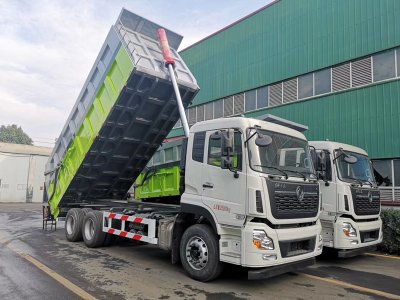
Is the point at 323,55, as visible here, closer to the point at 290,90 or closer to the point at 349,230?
the point at 290,90

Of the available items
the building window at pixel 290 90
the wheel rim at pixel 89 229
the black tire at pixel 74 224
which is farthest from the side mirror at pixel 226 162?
the building window at pixel 290 90

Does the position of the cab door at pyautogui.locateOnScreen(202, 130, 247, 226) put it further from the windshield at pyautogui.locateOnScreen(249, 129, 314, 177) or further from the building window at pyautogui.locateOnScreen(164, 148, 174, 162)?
the building window at pyautogui.locateOnScreen(164, 148, 174, 162)

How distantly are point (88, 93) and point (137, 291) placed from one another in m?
5.55

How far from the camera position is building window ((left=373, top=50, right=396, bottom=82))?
12.0 meters

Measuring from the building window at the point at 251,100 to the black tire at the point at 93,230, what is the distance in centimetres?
1040

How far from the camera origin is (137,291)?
5234 mm

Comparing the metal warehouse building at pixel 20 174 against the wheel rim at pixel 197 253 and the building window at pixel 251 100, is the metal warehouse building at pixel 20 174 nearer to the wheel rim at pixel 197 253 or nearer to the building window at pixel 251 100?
the building window at pixel 251 100

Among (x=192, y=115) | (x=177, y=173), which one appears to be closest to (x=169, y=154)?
(x=177, y=173)

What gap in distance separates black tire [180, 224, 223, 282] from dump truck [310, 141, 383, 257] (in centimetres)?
293

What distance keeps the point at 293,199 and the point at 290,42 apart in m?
11.6

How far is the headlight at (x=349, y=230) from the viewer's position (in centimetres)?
724

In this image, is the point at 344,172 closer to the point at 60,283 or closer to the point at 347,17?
the point at 60,283

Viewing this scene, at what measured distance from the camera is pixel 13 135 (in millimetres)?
71000

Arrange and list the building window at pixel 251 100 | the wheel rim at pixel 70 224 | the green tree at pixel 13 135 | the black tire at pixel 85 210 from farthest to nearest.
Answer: the green tree at pixel 13 135
the building window at pixel 251 100
the wheel rim at pixel 70 224
the black tire at pixel 85 210
